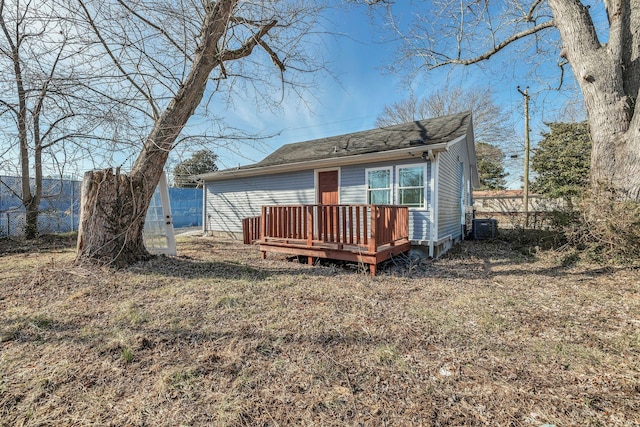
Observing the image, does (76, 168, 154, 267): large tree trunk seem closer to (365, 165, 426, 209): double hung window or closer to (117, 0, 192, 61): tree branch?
(117, 0, 192, 61): tree branch

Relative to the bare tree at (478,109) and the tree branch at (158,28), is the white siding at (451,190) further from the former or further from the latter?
the bare tree at (478,109)

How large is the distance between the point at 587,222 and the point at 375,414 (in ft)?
19.8

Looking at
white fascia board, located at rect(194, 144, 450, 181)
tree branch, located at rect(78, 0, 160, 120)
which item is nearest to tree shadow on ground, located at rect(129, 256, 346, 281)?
white fascia board, located at rect(194, 144, 450, 181)

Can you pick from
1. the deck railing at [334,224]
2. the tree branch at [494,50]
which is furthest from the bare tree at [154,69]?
the tree branch at [494,50]

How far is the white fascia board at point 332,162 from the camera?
633 centimetres

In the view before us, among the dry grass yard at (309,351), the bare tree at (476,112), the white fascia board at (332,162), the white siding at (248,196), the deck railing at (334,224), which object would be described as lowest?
the dry grass yard at (309,351)

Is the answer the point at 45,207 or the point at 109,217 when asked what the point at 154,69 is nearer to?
the point at 109,217

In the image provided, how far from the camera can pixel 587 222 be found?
5.29m

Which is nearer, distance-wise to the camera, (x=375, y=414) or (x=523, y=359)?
(x=375, y=414)

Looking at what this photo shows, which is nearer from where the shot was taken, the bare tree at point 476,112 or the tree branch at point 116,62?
the tree branch at point 116,62

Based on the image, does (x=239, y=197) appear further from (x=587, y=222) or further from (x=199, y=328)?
(x=587, y=222)

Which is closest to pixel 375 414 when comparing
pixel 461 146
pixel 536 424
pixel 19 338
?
pixel 536 424

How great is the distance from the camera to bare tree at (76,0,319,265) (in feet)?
14.3

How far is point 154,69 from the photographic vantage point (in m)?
4.61
